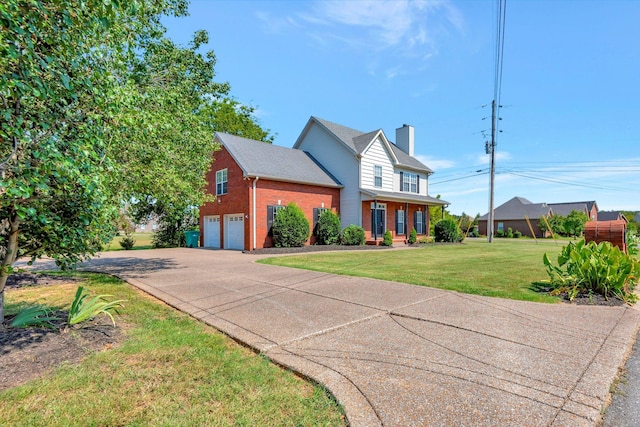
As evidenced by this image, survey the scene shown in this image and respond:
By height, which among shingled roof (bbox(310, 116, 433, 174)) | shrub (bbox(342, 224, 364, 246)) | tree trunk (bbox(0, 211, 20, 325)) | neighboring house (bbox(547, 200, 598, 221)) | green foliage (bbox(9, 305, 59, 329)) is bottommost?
green foliage (bbox(9, 305, 59, 329))

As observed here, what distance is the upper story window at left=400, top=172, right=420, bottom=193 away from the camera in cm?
2477

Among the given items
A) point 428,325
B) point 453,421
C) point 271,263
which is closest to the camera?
point 453,421

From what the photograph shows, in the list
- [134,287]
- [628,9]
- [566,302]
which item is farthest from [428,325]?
[628,9]

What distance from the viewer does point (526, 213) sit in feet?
159

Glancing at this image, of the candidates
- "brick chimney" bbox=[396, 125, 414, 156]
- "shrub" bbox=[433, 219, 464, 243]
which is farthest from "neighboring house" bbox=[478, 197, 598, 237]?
"brick chimney" bbox=[396, 125, 414, 156]

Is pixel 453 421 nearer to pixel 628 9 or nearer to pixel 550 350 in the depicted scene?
pixel 550 350

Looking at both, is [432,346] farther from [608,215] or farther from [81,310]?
[608,215]

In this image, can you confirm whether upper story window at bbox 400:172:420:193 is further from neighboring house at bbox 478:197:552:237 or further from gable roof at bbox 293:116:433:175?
neighboring house at bbox 478:197:552:237

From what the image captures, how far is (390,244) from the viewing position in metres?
20.8

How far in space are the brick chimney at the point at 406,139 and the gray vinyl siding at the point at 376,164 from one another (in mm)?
5012

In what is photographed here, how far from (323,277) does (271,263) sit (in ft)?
12.0

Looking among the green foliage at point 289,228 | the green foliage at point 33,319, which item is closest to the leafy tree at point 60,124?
the green foliage at point 33,319

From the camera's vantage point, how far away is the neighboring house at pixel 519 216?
47062mm

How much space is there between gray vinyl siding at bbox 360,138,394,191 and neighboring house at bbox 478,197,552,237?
111 feet
